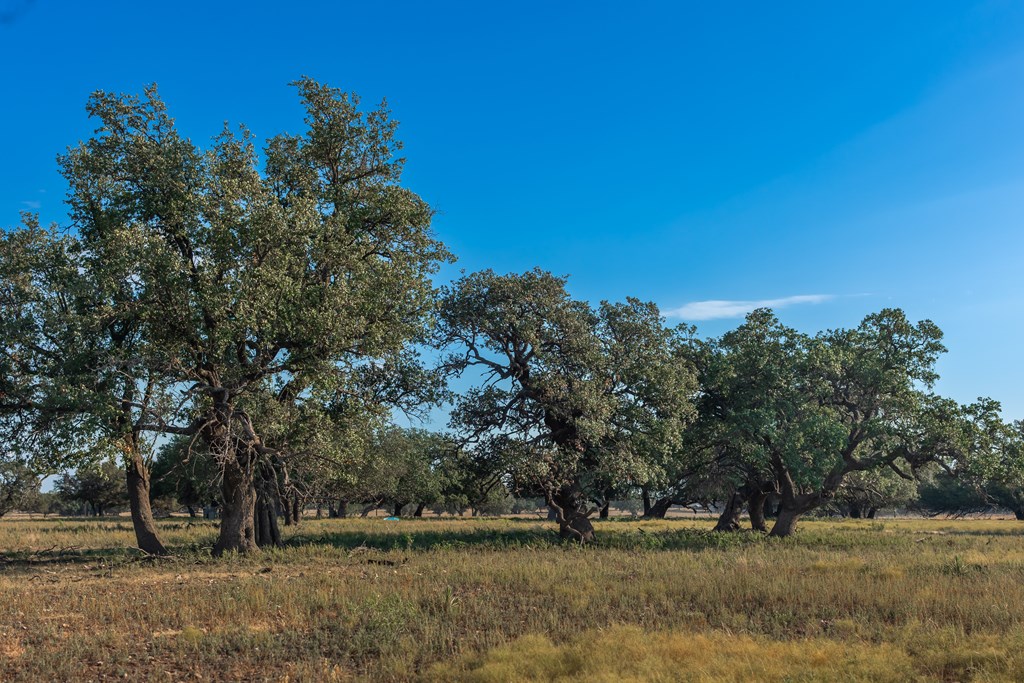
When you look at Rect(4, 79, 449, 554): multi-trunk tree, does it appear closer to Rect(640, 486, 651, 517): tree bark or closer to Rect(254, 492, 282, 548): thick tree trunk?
Rect(254, 492, 282, 548): thick tree trunk

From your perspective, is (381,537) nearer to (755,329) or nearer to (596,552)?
(596,552)

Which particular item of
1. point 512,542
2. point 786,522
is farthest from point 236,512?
point 786,522

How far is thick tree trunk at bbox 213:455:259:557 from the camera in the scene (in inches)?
1004

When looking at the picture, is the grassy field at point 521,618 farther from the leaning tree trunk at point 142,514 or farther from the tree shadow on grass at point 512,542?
the tree shadow on grass at point 512,542

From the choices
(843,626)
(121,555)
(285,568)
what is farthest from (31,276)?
(843,626)

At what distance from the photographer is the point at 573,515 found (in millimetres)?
29281

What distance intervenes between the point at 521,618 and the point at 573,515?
1595 cm

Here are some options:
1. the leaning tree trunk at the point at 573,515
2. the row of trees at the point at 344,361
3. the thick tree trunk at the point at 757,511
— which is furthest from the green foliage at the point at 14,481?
the thick tree trunk at the point at 757,511

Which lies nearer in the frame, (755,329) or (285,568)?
(285,568)

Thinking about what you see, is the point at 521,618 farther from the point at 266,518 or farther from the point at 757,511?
the point at 757,511

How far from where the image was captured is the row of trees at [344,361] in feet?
72.2

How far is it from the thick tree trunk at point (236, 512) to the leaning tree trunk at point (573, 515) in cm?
1204

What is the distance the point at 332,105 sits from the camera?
2695cm

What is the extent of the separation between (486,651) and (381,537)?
76.0 ft
